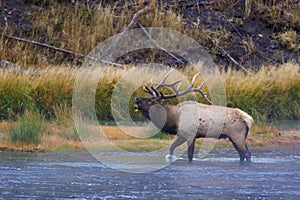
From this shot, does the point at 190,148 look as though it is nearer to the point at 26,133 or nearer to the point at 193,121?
the point at 193,121

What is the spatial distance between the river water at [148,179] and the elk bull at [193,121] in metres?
0.41

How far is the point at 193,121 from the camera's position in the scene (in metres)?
15.2

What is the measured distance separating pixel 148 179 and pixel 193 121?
229cm

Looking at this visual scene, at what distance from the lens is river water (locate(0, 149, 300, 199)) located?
38.7 ft

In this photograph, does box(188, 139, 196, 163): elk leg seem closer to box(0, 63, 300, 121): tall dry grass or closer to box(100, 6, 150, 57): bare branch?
box(0, 63, 300, 121): tall dry grass

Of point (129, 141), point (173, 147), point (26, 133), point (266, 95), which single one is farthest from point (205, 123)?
point (266, 95)

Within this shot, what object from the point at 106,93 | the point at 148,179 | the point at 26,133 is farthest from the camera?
the point at 106,93

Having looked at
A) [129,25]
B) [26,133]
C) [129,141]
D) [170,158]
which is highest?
[129,25]

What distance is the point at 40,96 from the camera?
20.0m

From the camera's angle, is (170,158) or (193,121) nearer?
(193,121)

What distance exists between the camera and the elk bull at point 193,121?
49.8ft

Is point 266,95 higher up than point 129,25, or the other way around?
point 129,25

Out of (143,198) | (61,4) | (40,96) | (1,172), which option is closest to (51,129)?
(40,96)

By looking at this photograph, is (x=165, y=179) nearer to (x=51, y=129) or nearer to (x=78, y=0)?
(x=51, y=129)
